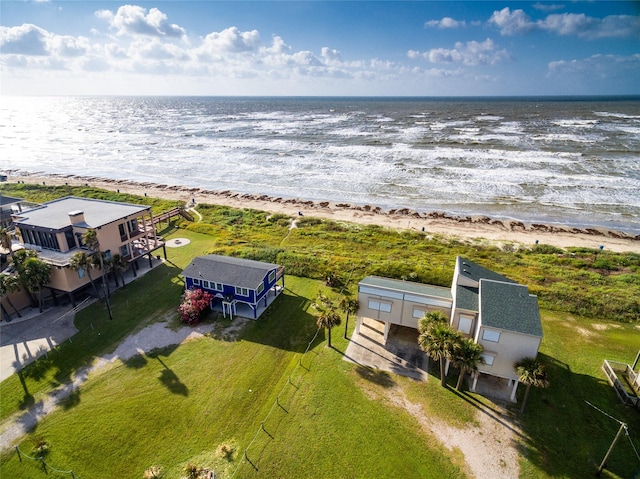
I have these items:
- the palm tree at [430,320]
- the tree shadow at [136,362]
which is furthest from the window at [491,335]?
the tree shadow at [136,362]

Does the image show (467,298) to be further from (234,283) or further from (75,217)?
(75,217)

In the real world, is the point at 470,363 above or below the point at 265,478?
above

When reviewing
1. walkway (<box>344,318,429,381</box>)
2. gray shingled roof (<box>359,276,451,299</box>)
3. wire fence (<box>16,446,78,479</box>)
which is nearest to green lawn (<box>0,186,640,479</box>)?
wire fence (<box>16,446,78,479</box>)

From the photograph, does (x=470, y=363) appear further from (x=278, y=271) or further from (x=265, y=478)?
(x=278, y=271)

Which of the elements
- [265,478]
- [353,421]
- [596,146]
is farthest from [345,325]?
[596,146]

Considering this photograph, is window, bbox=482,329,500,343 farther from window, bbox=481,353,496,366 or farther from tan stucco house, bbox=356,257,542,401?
window, bbox=481,353,496,366

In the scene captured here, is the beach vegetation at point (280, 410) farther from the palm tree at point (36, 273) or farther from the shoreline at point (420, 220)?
the shoreline at point (420, 220)

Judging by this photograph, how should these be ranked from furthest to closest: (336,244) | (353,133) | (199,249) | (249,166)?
(353,133) → (249,166) → (336,244) → (199,249)
